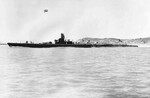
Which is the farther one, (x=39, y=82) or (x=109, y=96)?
(x=39, y=82)

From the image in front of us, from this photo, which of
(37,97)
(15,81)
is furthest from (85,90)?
(15,81)

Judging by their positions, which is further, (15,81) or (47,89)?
(15,81)

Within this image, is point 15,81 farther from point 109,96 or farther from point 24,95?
point 109,96

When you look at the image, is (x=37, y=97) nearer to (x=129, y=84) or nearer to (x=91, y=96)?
(x=91, y=96)

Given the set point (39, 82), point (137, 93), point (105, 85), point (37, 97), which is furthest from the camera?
point (39, 82)

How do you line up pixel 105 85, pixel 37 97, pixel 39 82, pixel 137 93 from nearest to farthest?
pixel 37 97 → pixel 137 93 → pixel 105 85 → pixel 39 82

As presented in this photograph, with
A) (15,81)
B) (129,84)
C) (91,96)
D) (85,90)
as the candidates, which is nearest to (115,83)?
(129,84)

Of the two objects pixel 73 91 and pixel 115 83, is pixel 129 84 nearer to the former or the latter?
pixel 115 83

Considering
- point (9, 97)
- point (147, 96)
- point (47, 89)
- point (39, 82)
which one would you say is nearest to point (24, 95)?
point (9, 97)
